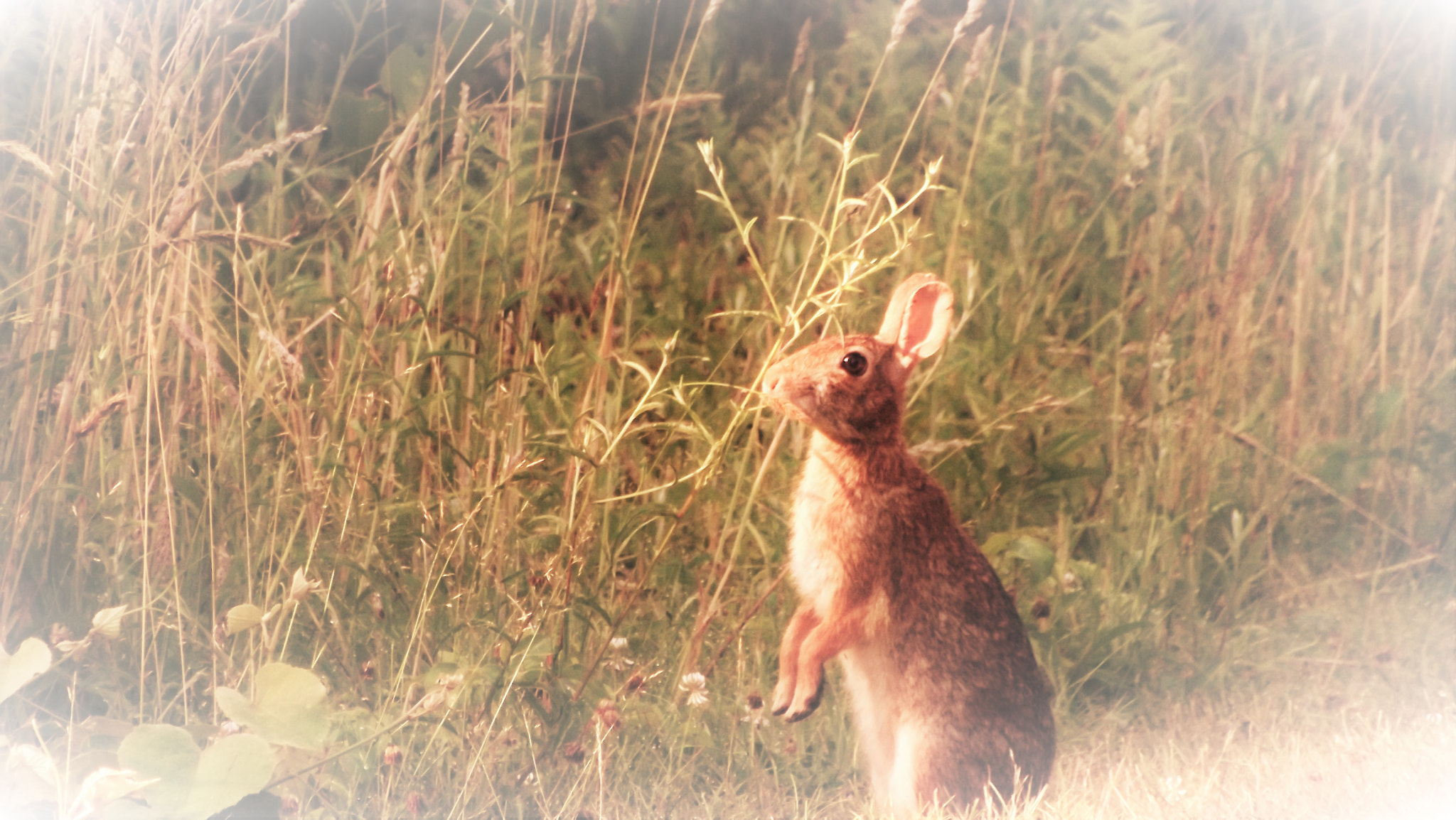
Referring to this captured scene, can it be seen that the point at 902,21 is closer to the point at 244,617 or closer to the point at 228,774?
the point at 244,617

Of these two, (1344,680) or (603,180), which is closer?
(603,180)

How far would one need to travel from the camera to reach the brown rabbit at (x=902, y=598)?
6.20 feet

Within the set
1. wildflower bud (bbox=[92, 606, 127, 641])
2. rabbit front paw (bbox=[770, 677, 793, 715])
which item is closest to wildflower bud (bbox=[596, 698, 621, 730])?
rabbit front paw (bbox=[770, 677, 793, 715])

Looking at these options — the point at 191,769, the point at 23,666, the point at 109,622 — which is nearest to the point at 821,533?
the point at 191,769

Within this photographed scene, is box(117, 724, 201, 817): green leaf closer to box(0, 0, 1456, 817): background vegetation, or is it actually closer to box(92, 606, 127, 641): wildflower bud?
box(0, 0, 1456, 817): background vegetation

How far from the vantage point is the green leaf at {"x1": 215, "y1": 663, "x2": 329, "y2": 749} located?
6.61 feet

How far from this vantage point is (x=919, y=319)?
6.25ft

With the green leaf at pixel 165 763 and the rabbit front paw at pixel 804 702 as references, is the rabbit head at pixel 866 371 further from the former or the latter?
the green leaf at pixel 165 763

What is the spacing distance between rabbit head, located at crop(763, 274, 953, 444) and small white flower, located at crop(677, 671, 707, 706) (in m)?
0.56

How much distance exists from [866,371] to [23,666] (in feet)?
6.01

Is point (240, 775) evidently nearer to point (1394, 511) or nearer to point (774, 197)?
point (774, 197)

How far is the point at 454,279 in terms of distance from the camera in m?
2.14

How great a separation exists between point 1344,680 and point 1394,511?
0.39 metres

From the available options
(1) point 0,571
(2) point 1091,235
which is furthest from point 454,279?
(2) point 1091,235
